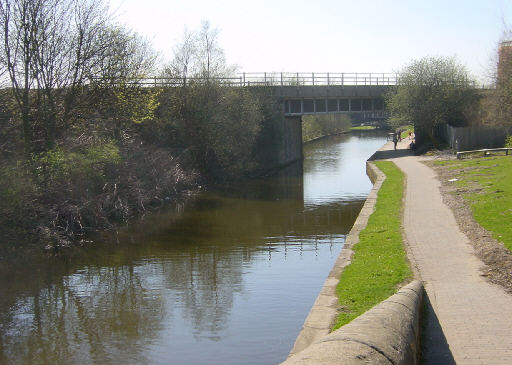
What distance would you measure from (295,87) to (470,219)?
96.9 ft

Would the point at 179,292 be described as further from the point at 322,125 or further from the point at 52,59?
the point at 322,125

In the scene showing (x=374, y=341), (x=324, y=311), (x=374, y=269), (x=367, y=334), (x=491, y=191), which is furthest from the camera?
(x=491, y=191)

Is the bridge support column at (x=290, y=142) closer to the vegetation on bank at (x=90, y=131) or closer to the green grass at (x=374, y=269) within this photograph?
the vegetation on bank at (x=90, y=131)

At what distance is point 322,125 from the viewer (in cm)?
8388

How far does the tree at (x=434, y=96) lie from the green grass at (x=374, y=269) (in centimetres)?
2740

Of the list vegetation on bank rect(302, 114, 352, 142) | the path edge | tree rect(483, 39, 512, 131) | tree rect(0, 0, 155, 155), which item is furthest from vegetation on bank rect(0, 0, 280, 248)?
vegetation on bank rect(302, 114, 352, 142)

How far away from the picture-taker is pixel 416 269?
1098cm

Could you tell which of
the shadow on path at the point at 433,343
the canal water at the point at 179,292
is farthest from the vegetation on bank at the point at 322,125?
the shadow on path at the point at 433,343

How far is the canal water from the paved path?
234 centimetres

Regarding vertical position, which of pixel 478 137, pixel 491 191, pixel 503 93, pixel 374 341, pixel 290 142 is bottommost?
pixel 491 191

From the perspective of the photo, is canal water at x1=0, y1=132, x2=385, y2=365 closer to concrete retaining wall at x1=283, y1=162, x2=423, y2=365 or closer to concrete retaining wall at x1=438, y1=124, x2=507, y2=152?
concrete retaining wall at x1=283, y1=162, x2=423, y2=365

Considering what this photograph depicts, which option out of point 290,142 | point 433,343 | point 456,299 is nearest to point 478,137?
point 290,142

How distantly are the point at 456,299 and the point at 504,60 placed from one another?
93.9 feet

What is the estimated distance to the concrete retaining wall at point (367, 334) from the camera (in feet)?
17.4
